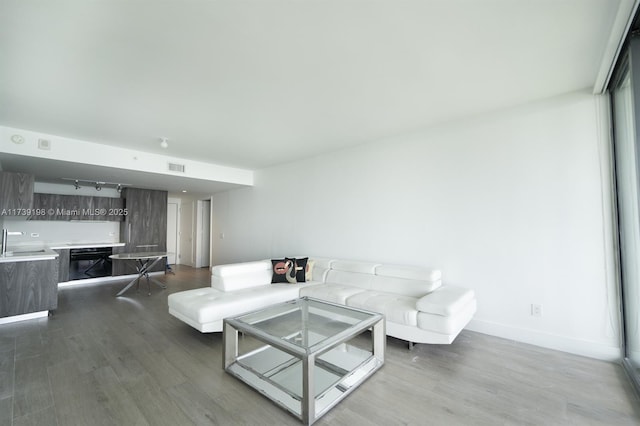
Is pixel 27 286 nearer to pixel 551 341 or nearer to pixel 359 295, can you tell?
pixel 359 295

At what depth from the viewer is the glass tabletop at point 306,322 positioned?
2039mm

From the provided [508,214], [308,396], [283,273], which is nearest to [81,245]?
[283,273]

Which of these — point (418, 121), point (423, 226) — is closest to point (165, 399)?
point (423, 226)

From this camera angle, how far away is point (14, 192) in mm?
3793

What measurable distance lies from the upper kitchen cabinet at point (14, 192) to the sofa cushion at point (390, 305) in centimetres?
489

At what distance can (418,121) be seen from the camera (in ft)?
11.3

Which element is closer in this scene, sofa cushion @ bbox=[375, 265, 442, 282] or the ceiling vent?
sofa cushion @ bbox=[375, 265, 442, 282]

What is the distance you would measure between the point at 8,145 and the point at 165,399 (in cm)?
396

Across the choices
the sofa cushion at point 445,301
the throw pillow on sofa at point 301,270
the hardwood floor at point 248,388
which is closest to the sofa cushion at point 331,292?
the throw pillow on sofa at point 301,270

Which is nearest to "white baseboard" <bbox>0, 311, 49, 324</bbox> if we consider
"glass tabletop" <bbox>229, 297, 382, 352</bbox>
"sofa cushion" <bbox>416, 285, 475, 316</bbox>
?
"glass tabletop" <bbox>229, 297, 382, 352</bbox>

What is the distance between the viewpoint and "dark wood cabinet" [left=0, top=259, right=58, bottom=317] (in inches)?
135

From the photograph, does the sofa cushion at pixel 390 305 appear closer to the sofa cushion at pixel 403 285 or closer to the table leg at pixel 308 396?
A: the sofa cushion at pixel 403 285

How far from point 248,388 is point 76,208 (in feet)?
21.2

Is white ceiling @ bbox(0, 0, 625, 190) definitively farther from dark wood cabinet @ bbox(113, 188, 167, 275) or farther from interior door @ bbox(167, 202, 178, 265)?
interior door @ bbox(167, 202, 178, 265)
